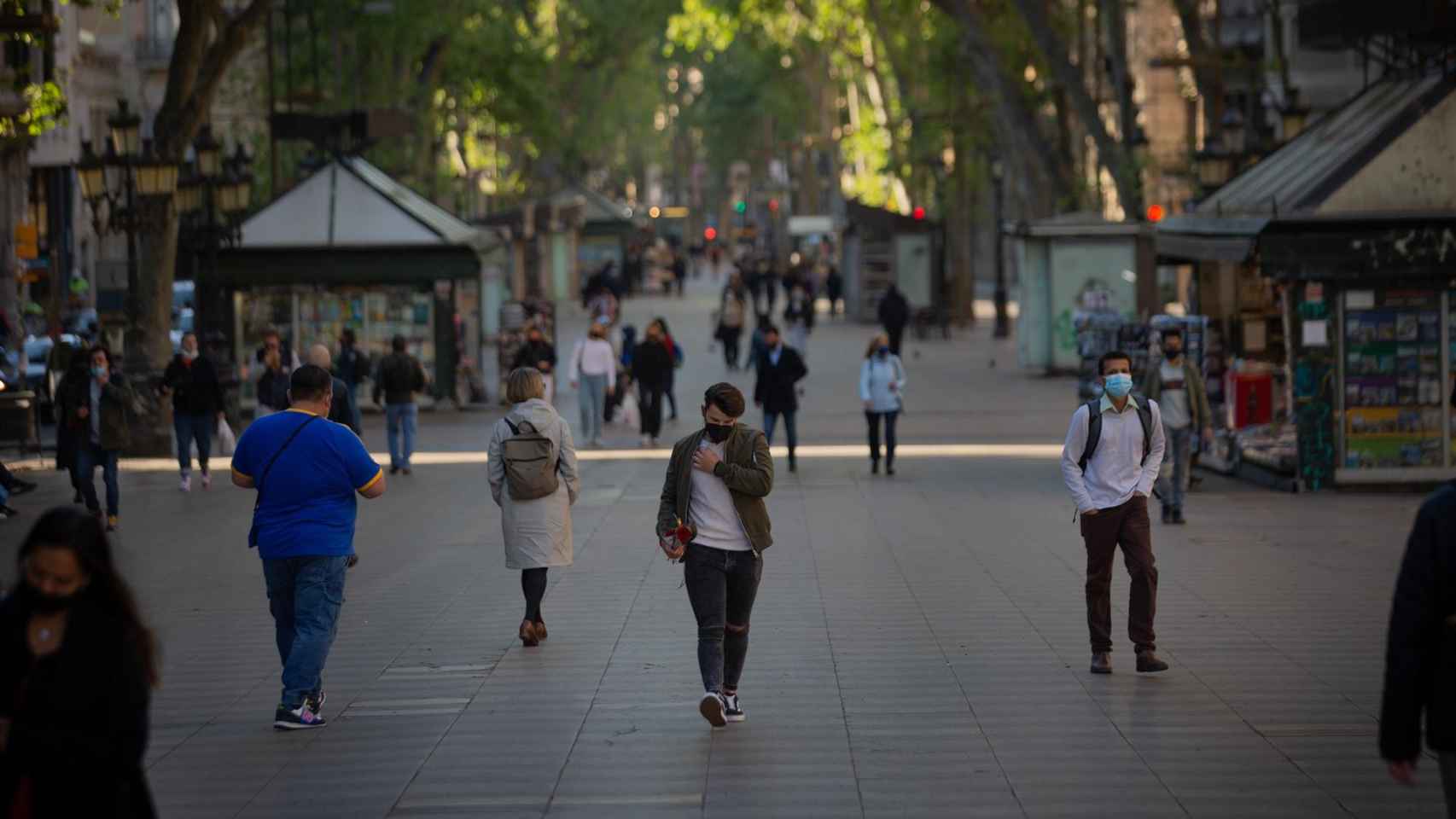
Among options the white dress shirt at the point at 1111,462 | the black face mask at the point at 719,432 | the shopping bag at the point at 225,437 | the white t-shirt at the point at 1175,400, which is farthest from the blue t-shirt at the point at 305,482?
the shopping bag at the point at 225,437

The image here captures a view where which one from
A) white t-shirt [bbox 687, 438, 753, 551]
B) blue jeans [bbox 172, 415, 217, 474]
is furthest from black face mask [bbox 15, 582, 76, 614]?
blue jeans [bbox 172, 415, 217, 474]

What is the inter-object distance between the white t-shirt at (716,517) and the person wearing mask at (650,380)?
637 inches

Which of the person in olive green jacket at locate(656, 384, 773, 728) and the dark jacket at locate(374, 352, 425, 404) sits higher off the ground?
the dark jacket at locate(374, 352, 425, 404)

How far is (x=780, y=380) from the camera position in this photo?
2277 centimetres

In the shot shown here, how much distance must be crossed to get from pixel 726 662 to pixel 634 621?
10.1 feet

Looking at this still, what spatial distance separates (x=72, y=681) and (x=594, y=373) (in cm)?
2032

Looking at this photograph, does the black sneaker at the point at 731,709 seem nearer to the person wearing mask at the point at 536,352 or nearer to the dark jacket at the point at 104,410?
the dark jacket at the point at 104,410

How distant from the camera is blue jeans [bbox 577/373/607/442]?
1002 inches

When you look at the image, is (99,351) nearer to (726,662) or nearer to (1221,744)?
(726,662)

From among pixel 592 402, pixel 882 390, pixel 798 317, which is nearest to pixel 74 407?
pixel 882 390

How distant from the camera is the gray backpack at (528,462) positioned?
11.6 metres

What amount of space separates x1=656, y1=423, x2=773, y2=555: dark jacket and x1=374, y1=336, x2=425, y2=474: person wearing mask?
A: 12.9 meters

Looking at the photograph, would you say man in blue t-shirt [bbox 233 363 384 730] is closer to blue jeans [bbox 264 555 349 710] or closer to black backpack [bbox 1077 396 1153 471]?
blue jeans [bbox 264 555 349 710]

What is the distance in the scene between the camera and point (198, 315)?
29734 millimetres
